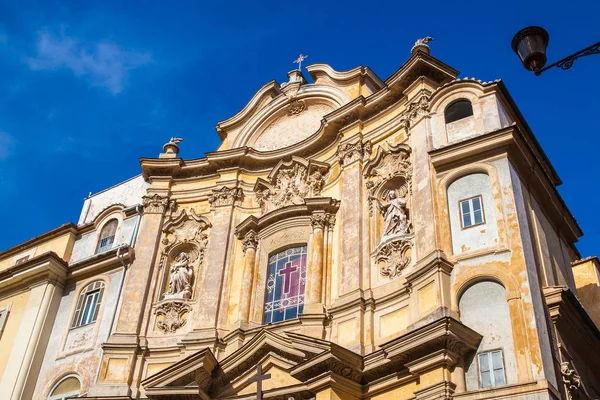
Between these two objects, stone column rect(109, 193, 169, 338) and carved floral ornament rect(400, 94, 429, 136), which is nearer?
carved floral ornament rect(400, 94, 429, 136)

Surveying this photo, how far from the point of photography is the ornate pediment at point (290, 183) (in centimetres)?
1866

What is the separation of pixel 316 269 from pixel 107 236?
7.21 meters

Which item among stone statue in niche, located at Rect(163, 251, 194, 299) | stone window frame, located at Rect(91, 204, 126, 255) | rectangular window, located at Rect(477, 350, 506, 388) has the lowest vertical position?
rectangular window, located at Rect(477, 350, 506, 388)

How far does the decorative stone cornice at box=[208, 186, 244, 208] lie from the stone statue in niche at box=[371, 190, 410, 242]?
5.01 meters

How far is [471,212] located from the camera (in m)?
14.1

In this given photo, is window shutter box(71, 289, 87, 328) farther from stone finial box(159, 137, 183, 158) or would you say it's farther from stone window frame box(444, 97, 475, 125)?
stone window frame box(444, 97, 475, 125)

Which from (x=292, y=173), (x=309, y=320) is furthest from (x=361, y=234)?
(x=292, y=173)

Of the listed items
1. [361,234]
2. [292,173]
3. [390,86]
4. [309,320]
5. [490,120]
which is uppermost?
[390,86]

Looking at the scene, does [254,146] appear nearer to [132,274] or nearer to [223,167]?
[223,167]

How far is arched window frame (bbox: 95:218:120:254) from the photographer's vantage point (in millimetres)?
20266

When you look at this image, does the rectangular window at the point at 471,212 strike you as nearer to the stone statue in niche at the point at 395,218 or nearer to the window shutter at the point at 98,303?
the stone statue in niche at the point at 395,218

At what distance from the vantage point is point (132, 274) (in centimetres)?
1875

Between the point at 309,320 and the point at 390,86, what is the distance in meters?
6.35

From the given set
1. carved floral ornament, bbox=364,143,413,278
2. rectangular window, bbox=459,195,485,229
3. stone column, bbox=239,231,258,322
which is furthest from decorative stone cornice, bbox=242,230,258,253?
rectangular window, bbox=459,195,485,229
